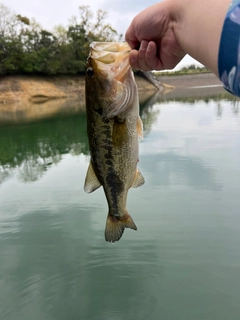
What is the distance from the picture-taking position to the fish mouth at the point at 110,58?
2016mm

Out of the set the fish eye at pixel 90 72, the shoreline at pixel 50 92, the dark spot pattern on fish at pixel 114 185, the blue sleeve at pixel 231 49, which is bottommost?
the shoreline at pixel 50 92

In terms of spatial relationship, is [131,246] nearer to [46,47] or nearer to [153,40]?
Result: [153,40]

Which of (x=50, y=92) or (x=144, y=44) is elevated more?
(x=144, y=44)

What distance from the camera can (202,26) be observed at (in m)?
1.25

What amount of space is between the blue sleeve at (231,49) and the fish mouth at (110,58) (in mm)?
1025

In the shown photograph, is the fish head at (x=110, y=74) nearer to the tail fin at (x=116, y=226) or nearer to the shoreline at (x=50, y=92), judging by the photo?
the tail fin at (x=116, y=226)

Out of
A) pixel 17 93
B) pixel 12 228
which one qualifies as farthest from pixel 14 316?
pixel 17 93

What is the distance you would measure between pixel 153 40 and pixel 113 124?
0.64m

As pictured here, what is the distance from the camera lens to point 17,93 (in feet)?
137

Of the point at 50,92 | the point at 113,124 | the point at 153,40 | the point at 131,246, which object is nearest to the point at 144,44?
the point at 153,40

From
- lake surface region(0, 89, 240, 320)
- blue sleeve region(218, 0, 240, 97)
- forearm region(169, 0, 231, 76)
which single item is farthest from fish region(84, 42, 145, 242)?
lake surface region(0, 89, 240, 320)

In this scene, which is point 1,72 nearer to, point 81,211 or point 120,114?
point 81,211

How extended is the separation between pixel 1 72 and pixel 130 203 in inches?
1677

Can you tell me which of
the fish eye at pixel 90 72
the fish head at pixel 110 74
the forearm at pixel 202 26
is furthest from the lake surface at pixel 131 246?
the forearm at pixel 202 26
